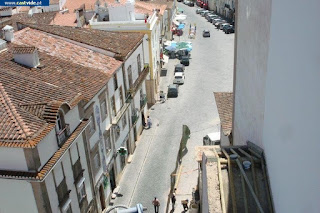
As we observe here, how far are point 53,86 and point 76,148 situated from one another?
414cm

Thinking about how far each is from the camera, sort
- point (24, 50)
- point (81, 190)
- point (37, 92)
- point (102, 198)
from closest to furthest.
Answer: point (37, 92) < point (81, 190) < point (24, 50) < point (102, 198)

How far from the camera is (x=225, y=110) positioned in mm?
29172

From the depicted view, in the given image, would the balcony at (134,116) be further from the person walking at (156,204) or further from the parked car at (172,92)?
the parked car at (172,92)

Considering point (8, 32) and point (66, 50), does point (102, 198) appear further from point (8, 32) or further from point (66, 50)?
point (8, 32)

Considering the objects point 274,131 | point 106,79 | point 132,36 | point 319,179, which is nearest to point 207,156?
point 274,131

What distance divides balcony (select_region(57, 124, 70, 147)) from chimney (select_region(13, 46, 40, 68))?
7.33 m

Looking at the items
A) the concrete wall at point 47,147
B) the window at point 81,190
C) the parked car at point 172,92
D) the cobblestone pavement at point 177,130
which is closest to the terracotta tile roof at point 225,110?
the cobblestone pavement at point 177,130

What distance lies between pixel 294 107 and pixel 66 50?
82.9 feet

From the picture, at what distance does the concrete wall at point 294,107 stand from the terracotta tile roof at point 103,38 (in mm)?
22883

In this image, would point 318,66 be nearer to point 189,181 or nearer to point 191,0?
point 189,181

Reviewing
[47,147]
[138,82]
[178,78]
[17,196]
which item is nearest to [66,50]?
[138,82]

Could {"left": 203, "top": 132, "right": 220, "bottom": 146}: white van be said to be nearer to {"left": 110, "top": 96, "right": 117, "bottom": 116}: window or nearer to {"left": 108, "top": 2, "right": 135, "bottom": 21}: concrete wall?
{"left": 110, "top": 96, "right": 117, "bottom": 116}: window

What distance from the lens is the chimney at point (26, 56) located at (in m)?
26.9

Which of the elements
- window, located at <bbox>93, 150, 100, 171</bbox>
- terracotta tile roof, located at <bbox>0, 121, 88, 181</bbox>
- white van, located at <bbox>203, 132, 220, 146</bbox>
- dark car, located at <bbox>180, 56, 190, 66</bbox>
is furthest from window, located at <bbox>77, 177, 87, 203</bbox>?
dark car, located at <bbox>180, 56, 190, 66</bbox>
